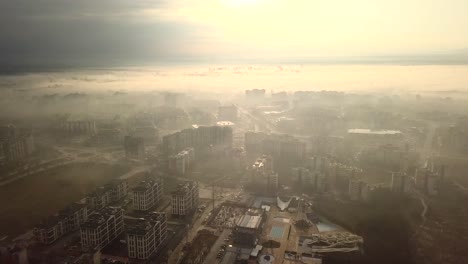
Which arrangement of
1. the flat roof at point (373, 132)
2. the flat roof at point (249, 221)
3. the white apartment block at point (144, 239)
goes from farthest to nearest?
the flat roof at point (373, 132) < the flat roof at point (249, 221) < the white apartment block at point (144, 239)

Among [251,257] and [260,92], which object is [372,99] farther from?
[251,257]

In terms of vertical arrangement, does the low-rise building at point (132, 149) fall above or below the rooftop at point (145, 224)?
above

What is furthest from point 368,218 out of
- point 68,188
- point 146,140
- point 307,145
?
point 146,140

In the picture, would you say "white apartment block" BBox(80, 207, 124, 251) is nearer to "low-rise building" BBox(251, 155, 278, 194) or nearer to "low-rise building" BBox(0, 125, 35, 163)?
"low-rise building" BBox(251, 155, 278, 194)

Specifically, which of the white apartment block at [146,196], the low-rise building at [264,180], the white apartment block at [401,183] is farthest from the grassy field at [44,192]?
the white apartment block at [401,183]

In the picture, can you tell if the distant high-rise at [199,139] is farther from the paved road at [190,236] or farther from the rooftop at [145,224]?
the rooftop at [145,224]

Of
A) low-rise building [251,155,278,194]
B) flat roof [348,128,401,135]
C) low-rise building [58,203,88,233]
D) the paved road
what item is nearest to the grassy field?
low-rise building [58,203,88,233]
